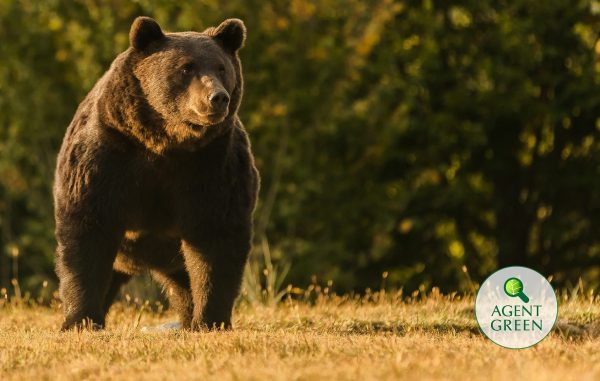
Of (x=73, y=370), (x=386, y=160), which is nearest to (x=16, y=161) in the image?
(x=386, y=160)

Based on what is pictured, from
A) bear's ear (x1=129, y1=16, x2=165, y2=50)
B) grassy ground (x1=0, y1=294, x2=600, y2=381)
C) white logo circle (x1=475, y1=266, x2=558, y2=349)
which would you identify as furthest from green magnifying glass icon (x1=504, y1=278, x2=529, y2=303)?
bear's ear (x1=129, y1=16, x2=165, y2=50)

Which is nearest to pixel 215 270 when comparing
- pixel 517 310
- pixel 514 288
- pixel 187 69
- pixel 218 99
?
pixel 218 99

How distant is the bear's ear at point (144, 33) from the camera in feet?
25.7

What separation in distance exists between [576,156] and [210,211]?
14403mm

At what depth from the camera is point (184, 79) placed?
7641mm

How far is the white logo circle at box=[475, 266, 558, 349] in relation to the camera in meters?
7.51

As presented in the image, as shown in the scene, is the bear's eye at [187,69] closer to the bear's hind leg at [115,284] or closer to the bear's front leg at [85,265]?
the bear's front leg at [85,265]

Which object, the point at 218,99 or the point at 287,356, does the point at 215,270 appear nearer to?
the point at 218,99

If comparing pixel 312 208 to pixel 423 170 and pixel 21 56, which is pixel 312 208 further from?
pixel 21 56

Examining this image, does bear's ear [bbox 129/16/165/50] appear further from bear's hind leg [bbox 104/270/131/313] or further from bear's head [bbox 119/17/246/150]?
bear's hind leg [bbox 104/270/131/313]

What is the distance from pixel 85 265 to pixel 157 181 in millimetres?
768

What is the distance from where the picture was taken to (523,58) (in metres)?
19.8

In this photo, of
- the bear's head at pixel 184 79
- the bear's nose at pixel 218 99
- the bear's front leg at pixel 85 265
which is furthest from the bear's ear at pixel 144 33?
the bear's front leg at pixel 85 265

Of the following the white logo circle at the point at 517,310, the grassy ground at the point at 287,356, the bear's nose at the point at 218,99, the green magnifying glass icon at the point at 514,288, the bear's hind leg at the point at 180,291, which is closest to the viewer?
the grassy ground at the point at 287,356
